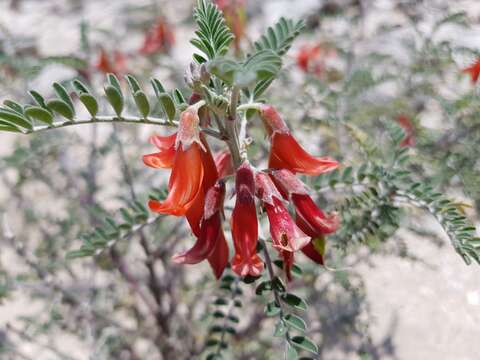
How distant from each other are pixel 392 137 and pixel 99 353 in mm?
1096

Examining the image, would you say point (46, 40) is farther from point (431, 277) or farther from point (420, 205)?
point (420, 205)

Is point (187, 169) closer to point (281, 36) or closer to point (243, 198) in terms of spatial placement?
point (243, 198)

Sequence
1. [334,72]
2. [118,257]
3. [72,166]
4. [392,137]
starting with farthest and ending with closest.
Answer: [72,166] < [334,72] < [118,257] < [392,137]

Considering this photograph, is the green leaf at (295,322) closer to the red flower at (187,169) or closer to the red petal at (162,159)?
the red flower at (187,169)

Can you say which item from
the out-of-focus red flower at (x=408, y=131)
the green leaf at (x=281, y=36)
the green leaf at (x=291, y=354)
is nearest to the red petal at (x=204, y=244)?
the green leaf at (x=291, y=354)

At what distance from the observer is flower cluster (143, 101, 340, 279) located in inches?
34.7

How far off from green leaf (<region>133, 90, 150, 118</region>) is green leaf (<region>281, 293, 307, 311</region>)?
42 centimetres

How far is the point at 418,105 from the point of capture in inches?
102

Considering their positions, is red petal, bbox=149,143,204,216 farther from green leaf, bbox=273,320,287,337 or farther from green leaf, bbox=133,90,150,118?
green leaf, bbox=273,320,287,337

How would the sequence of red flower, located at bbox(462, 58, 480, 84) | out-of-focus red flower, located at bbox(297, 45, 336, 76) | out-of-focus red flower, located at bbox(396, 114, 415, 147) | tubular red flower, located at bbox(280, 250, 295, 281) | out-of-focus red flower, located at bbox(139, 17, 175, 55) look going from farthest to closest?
1. out-of-focus red flower, located at bbox(139, 17, 175, 55)
2. out-of-focus red flower, located at bbox(297, 45, 336, 76)
3. out-of-focus red flower, located at bbox(396, 114, 415, 147)
4. red flower, located at bbox(462, 58, 480, 84)
5. tubular red flower, located at bbox(280, 250, 295, 281)

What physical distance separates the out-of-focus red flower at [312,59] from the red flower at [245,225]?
1.92 metres

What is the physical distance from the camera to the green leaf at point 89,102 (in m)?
0.88

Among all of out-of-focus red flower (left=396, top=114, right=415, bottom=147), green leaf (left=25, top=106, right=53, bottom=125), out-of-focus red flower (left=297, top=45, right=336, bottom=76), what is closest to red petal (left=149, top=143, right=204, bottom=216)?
green leaf (left=25, top=106, right=53, bottom=125)

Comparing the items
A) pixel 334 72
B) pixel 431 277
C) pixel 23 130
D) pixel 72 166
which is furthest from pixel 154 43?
pixel 23 130
